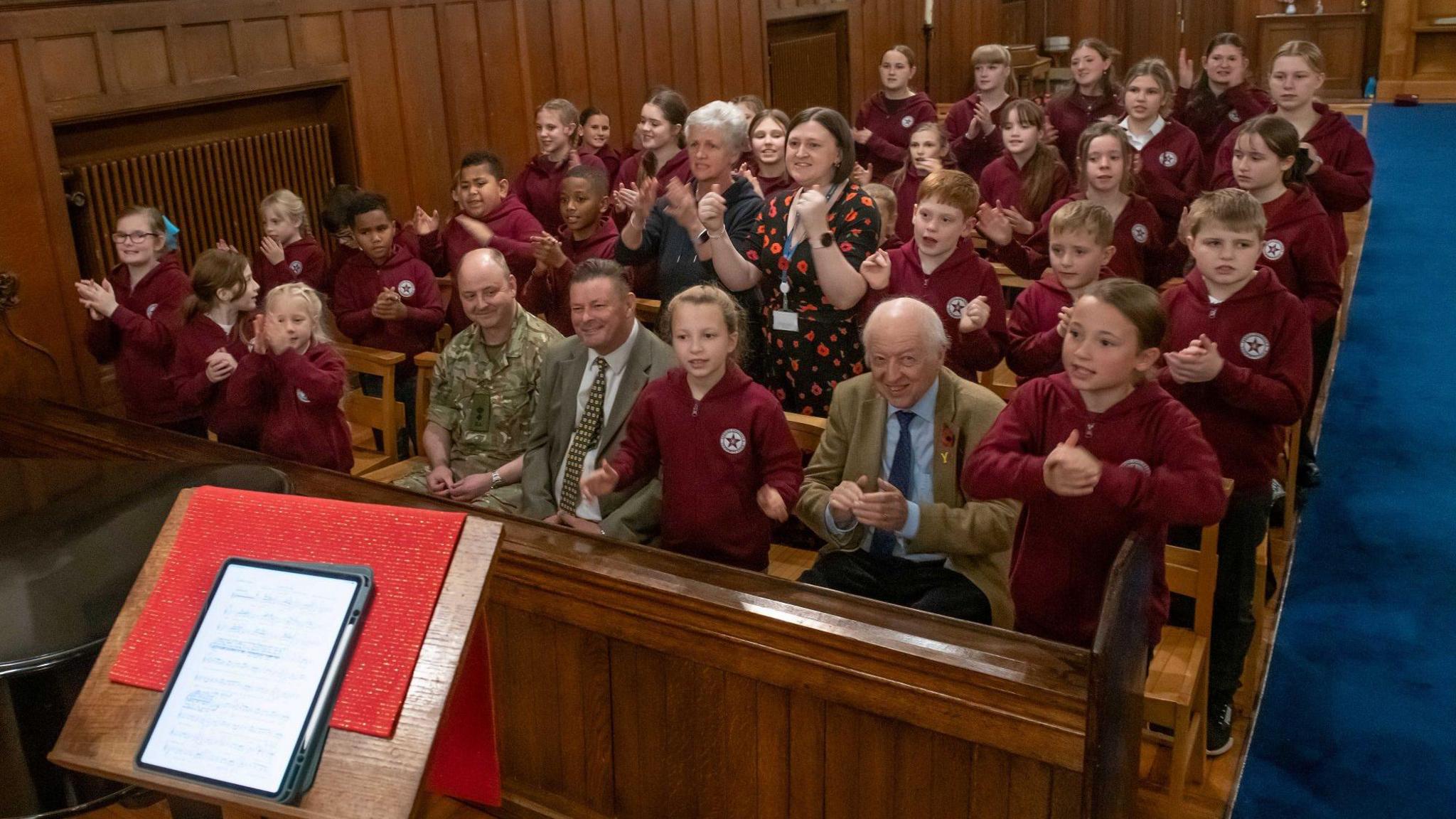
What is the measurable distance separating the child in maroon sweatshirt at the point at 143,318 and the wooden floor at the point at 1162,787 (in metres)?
1.52

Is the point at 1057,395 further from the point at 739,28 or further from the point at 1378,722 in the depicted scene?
the point at 739,28

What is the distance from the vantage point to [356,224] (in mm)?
4676

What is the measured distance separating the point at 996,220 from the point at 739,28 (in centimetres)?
455

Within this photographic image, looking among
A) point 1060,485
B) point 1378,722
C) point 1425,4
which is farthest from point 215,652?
point 1425,4

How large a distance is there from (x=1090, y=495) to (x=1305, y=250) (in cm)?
181

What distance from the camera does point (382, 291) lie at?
4.55 m

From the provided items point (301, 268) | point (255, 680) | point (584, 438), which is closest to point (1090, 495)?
point (584, 438)

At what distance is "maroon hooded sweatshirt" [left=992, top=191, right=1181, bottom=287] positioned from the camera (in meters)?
4.37

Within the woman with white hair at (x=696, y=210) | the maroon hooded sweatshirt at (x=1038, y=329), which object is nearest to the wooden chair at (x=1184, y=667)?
the maroon hooded sweatshirt at (x=1038, y=329)

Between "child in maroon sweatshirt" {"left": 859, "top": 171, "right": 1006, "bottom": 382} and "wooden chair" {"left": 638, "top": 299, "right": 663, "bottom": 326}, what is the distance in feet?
2.81

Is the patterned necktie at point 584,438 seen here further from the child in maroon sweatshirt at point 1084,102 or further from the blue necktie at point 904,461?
the child in maroon sweatshirt at point 1084,102

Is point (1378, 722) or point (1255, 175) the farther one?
point (1255, 175)

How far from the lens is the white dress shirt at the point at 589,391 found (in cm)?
333

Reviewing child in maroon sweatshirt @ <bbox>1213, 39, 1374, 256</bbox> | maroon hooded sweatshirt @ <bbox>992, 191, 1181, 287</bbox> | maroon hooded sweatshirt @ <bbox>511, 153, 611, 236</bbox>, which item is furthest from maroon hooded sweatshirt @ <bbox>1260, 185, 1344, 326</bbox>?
maroon hooded sweatshirt @ <bbox>511, 153, 611, 236</bbox>
